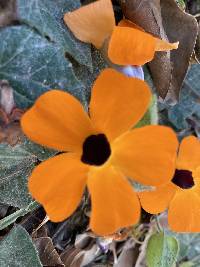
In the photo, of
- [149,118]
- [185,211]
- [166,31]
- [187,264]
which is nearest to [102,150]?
[149,118]

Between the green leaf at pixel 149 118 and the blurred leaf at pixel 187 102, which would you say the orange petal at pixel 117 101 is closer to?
the green leaf at pixel 149 118

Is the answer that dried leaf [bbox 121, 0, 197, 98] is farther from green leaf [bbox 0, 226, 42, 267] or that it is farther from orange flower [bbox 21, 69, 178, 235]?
green leaf [bbox 0, 226, 42, 267]

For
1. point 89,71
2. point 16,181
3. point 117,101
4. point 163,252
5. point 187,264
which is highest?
point 117,101

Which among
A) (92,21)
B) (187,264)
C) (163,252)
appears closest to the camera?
(92,21)

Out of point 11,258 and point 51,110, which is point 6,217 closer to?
point 11,258

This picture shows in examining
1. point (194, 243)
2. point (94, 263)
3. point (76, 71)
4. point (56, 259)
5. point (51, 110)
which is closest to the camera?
point (51, 110)

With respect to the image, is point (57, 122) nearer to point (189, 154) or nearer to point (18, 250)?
point (189, 154)

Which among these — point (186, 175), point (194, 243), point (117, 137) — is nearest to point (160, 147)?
point (117, 137)
